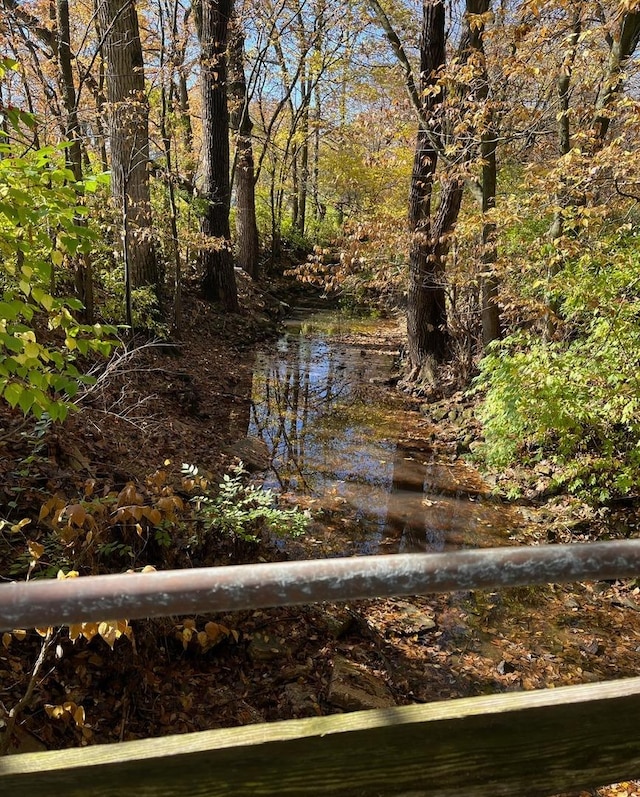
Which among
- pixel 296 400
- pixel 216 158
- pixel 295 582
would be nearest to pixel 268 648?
pixel 295 582

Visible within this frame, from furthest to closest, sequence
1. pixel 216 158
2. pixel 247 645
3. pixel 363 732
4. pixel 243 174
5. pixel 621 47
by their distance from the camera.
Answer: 1. pixel 243 174
2. pixel 216 158
3. pixel 621 47
4. pixel 247 645
5. pixel 363 732


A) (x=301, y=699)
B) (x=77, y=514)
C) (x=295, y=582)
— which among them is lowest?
(x=301, y=699)

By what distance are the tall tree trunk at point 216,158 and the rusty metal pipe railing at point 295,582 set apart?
11622 mm

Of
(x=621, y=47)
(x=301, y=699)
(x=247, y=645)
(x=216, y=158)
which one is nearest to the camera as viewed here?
(x=301, y=699)

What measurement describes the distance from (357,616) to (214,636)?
5.03 feet

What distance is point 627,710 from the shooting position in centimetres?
127

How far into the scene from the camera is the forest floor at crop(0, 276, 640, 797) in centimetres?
332

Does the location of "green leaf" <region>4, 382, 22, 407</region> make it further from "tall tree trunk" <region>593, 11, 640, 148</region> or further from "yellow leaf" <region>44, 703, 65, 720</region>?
"tall tree trunk" <region>593, 11, 640, 148</region>

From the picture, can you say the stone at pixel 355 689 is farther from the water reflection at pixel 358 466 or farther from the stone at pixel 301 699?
the water reflection at pixel 358 466

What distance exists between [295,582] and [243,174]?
18.3 metres

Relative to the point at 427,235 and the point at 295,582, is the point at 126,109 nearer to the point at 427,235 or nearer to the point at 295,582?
the point at 427,235

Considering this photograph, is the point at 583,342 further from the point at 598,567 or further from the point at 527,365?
the point at 598,567

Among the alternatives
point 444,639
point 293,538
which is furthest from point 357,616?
point 293,538

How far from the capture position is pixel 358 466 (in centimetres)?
840
